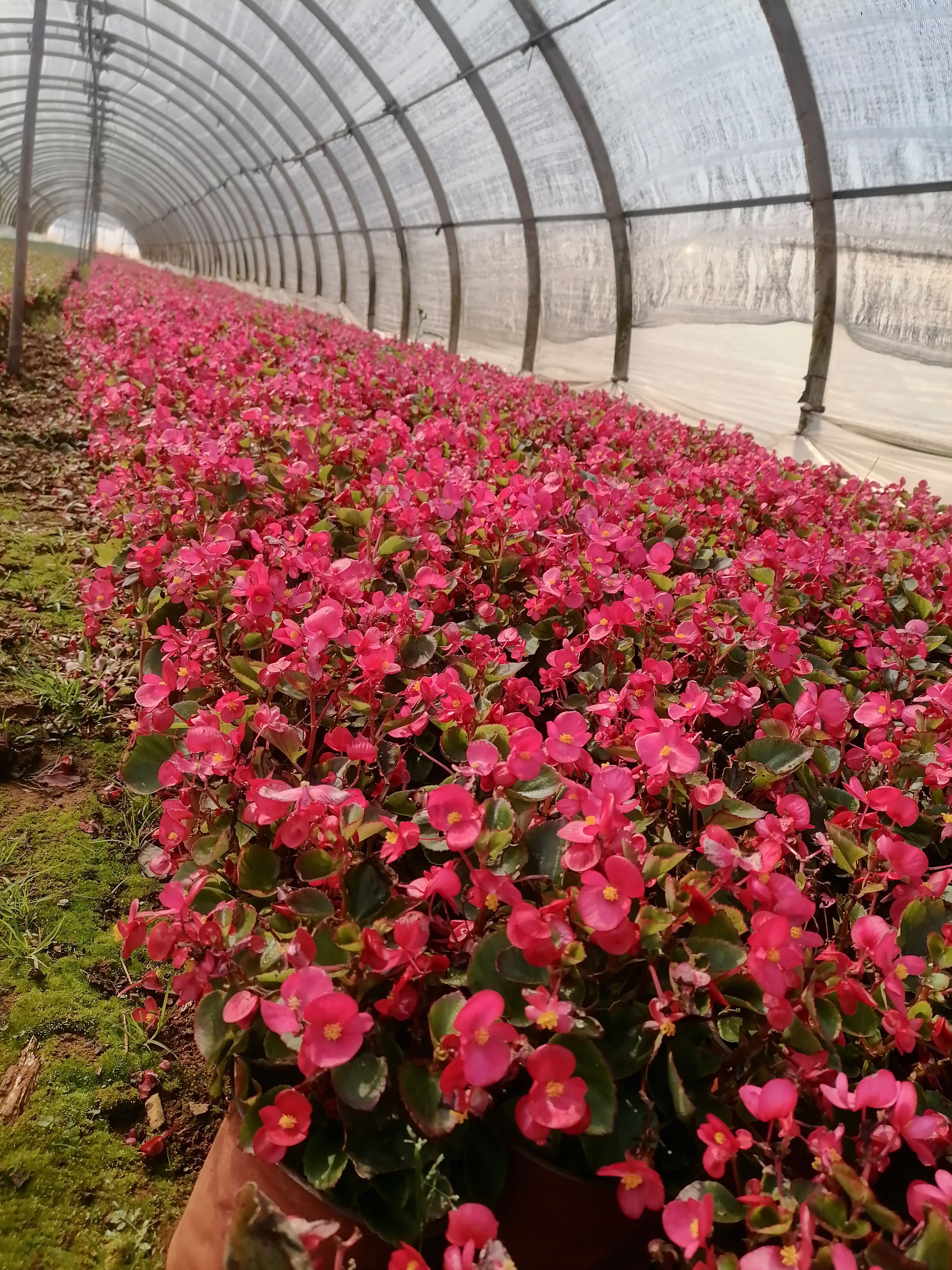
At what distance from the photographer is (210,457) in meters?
2.24

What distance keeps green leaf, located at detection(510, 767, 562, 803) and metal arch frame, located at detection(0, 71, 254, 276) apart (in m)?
17.3

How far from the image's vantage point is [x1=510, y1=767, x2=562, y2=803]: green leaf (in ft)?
3.85

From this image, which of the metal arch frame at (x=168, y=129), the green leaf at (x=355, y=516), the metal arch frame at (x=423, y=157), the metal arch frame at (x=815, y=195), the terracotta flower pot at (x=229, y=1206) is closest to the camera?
the terracotta flower pot at (x=229, y=1206)

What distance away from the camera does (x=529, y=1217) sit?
37.4 inches

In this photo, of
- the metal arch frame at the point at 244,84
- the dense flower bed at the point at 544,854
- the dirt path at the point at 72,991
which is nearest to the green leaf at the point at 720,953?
the dense flower bed at the point at 544,854

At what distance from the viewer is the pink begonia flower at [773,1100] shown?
32.1 inches

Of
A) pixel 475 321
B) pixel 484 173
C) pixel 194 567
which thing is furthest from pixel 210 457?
pixel 475 321

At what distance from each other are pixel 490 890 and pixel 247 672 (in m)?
0.73

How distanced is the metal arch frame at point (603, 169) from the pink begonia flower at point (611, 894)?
26.6ft

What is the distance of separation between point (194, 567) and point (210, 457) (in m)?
0.62

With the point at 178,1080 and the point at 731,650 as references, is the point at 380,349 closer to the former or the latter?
the point at 731,650

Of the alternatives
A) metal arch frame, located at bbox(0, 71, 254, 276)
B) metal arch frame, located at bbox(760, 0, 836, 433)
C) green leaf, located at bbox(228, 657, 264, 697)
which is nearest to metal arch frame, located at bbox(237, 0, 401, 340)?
metal arch frame, located at bbox(0, 71, 254, 276)

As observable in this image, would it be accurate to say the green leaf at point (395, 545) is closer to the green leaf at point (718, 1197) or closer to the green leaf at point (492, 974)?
the green leaf at point (492, 974)

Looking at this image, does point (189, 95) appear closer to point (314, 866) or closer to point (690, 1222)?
point (314, 866)
